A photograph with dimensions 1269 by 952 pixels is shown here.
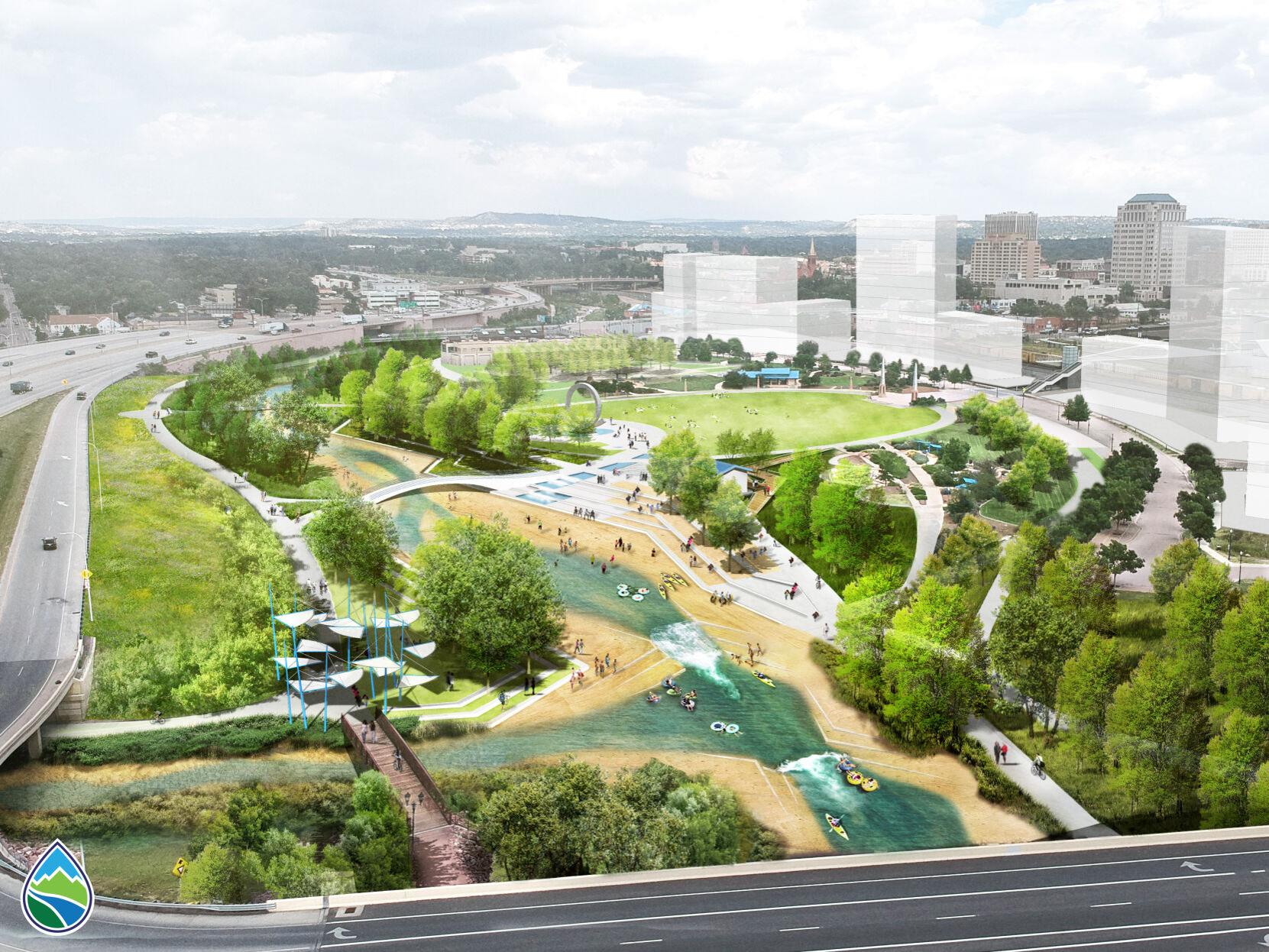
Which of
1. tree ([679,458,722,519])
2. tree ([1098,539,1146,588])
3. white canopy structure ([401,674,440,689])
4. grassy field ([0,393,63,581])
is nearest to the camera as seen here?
white canopy structure ([401,674,440,689])

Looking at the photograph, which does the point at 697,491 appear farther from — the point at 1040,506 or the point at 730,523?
the point at 1040,506

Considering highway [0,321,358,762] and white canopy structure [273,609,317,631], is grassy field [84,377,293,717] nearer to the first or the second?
highway [0,321,358,762]

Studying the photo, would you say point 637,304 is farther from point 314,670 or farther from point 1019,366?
point 314,670

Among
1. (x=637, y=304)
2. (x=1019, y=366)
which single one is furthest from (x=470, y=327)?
(x=1019, y=366)

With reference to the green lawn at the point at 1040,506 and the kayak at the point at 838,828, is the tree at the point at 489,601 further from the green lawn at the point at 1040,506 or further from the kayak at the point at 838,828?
the green lawn at the point at 1040,506

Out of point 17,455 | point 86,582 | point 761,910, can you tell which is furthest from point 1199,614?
point 17,455

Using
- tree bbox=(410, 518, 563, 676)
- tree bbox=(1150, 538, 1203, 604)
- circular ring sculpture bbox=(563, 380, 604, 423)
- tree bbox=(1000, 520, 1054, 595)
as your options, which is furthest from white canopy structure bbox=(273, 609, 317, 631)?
tree bbox=(1150, 538, 1203, 604)
